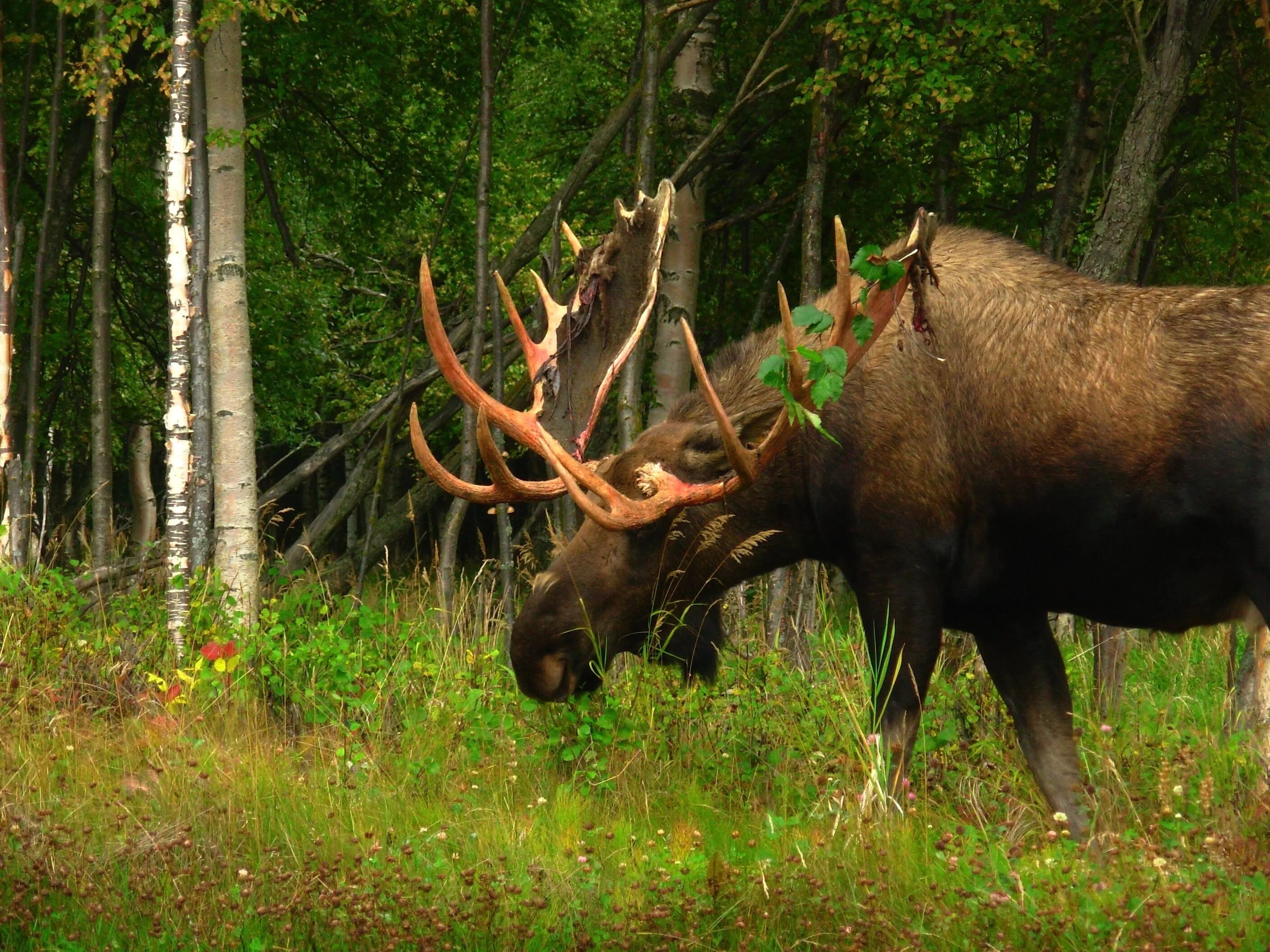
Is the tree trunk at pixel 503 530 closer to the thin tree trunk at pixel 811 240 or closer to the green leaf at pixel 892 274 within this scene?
the thin tree trunk at pixel 811 240

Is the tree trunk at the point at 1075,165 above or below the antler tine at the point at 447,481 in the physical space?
above

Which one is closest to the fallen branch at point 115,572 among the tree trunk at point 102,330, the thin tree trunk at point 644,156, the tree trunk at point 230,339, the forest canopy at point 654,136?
the tree trunk at point 102,330

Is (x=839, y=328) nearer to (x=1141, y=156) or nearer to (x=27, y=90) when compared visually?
(x=1141, y=156)

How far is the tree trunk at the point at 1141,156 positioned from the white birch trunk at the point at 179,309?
450cm

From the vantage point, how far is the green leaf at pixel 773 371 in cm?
450

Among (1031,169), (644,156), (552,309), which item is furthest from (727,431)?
(1031,169)

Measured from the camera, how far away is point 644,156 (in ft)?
28.3

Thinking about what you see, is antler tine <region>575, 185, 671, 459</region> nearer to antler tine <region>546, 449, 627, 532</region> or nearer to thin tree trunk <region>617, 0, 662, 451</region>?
antler tine <region>546, 449, 627, 532</region>

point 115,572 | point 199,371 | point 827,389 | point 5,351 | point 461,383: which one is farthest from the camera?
point 115,572

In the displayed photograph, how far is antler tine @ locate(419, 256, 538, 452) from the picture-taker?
17.3 ft

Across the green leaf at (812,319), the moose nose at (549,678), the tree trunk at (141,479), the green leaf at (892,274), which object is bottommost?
the tree trunk at (141,479)

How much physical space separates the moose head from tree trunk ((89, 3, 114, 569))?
13.2ft

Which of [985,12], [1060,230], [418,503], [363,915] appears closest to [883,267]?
[363,915]

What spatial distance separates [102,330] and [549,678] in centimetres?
498
